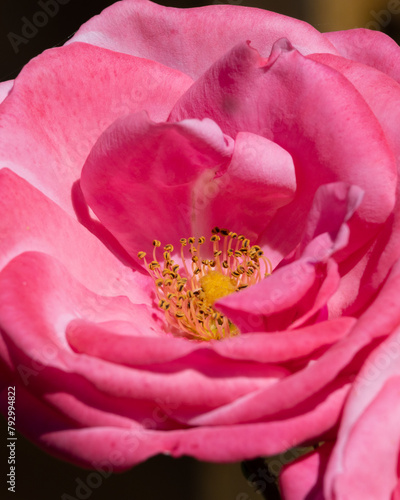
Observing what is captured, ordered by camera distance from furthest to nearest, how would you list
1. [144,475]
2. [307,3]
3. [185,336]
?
[307,3] → [144,475] → [185,336]

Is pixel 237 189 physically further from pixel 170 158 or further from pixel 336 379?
pixel 336 379

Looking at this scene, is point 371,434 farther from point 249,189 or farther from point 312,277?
point 249,189

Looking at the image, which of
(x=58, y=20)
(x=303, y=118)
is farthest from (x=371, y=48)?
(x=58, y=20)

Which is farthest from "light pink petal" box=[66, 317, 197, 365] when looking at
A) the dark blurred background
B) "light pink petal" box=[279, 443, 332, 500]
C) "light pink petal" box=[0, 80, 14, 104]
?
the dark blurred background

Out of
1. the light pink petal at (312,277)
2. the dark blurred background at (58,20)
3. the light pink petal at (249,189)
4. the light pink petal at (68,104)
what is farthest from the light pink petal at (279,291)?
the dark blurred background at (58,20)

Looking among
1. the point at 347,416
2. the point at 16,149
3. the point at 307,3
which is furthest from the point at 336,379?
the point at 307,3

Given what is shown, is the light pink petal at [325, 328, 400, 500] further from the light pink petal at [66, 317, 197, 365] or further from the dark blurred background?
the dark blurred background
